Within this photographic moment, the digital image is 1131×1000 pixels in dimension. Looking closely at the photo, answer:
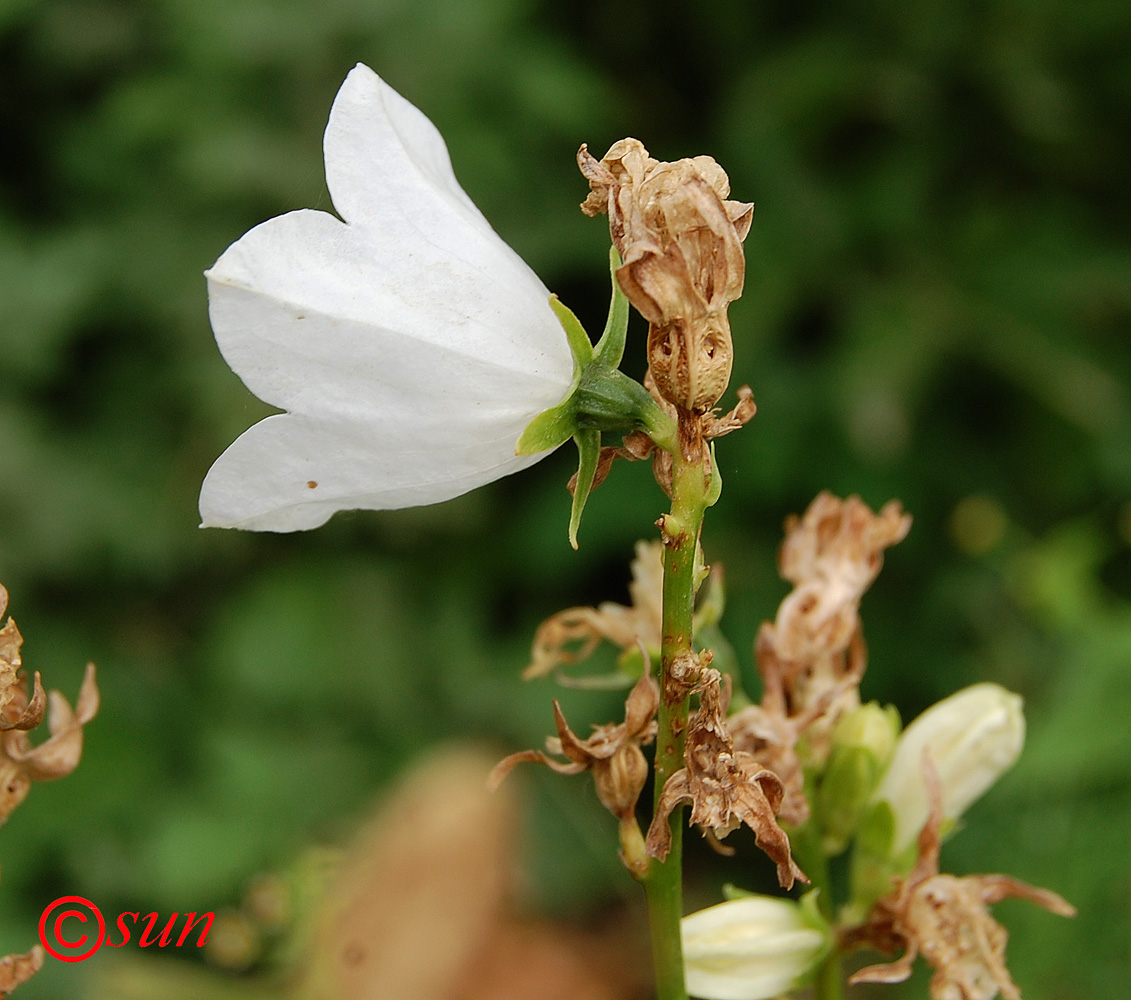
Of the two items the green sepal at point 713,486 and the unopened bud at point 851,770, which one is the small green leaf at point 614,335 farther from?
the unopened bud at point 851,770

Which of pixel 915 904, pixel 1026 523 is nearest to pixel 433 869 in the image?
pixel 1026 523

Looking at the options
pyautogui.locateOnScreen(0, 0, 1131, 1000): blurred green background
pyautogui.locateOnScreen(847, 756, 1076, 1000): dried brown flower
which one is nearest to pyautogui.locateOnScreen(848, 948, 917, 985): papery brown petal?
pyautogui.locateOnScreen(847, 756, 1076, 1000): dried brown flower

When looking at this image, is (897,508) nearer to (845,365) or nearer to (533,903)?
(845,365)

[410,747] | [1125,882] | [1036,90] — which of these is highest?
[1036,90]

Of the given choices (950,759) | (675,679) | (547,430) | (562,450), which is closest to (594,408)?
(547,430)

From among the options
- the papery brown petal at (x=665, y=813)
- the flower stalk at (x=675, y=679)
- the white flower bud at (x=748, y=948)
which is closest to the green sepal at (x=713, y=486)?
the flower stalk at (x=675, y=679)

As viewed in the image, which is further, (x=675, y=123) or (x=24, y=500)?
(x=675, y=123)

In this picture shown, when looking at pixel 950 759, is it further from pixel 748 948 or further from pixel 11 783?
pixel 11 783
